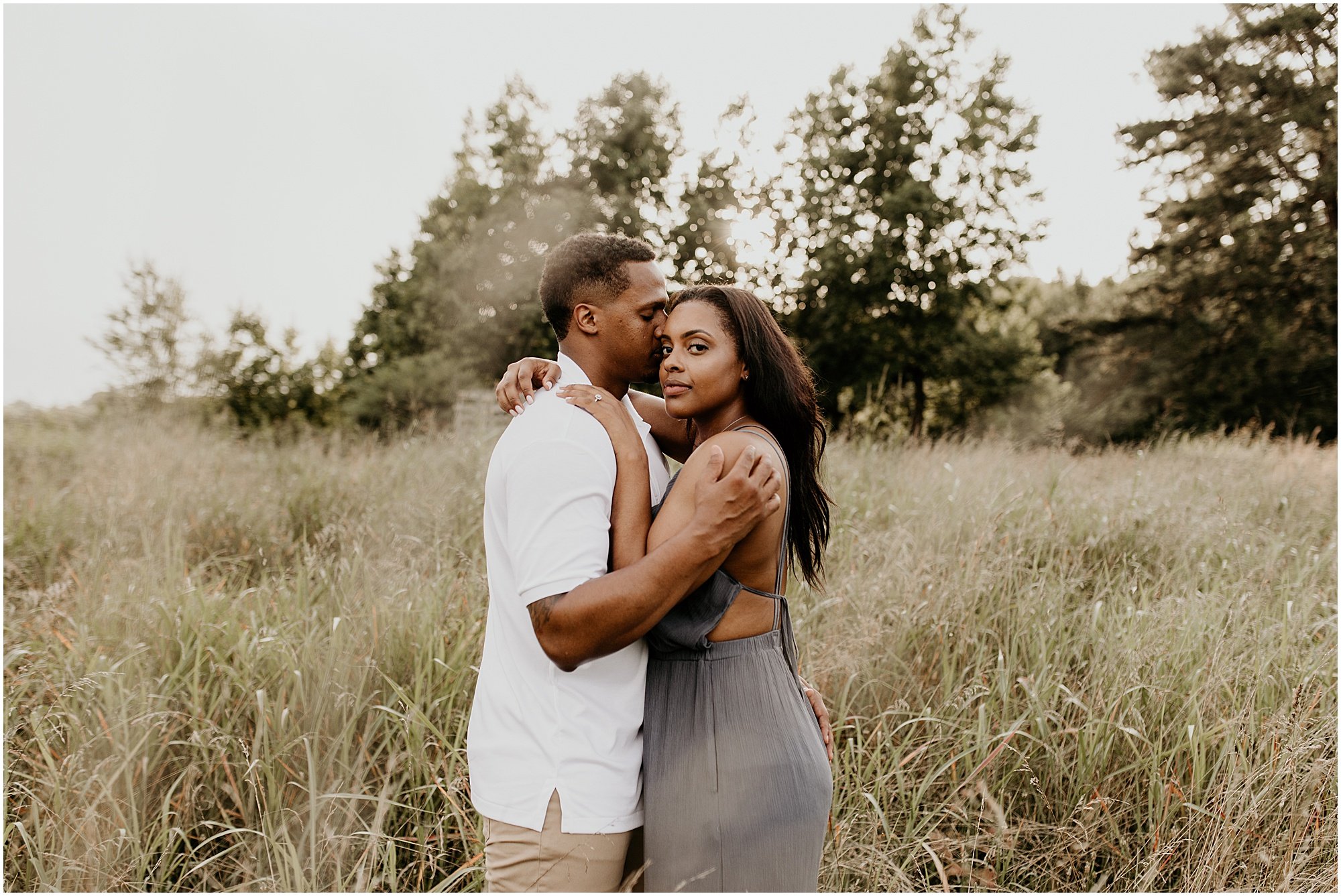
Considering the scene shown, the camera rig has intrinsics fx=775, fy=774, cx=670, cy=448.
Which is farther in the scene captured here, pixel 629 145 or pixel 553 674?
pixel 629 145

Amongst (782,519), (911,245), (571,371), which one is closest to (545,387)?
(571,371)

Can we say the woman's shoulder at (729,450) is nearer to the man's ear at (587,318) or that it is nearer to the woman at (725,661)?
the woman at (725,661)

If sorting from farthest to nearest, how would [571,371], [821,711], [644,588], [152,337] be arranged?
[152,337] → [821,711] → [571,371] → [644,588]

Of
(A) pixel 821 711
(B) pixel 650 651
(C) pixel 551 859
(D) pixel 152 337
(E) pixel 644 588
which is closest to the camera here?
(E) pixel 644 588

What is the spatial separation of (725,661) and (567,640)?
426 millimetres

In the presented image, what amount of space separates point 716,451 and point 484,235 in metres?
22.8

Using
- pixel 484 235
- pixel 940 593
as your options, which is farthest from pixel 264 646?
pixel 484 235

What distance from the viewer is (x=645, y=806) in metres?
1.68

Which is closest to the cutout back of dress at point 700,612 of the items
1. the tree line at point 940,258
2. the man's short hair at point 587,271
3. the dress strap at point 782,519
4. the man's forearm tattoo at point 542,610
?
the dress strap at point 782,519

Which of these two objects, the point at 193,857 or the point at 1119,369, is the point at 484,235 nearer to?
the point at 1119,369

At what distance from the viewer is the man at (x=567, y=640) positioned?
1.51 metres

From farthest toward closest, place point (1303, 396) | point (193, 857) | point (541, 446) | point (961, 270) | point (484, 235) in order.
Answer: point (484, 235), point (961, 270), point (1303, 396), point (193, 857), point (541, 446)

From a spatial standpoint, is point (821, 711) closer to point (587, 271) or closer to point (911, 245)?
point (587, 271)

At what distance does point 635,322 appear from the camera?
6.51 feet
